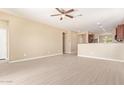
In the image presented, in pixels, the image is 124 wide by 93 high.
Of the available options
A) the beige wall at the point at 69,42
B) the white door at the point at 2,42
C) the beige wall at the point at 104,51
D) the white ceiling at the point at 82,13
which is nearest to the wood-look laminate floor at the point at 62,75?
the beige wall at the point at 104,51

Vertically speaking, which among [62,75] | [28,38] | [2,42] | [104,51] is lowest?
[62,75]

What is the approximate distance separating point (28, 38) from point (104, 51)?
14.3ft

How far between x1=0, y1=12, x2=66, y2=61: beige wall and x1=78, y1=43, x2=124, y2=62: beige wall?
2327 millimetres

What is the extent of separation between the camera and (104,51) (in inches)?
284

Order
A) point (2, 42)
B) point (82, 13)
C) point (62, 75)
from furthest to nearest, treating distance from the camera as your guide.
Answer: point (2, 42) < point (82, 13) < point (62, 75)

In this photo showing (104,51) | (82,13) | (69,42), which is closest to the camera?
(82,13)

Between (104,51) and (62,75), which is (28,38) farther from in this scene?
(104,51)

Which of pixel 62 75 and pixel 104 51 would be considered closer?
pixel 62 75

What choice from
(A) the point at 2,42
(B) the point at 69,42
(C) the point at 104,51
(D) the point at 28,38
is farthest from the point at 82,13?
(B) the point at 69,42

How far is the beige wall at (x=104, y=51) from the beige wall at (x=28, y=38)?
233 centimetres

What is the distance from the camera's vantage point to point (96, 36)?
17047 millimetres

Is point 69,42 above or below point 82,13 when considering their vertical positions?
below
